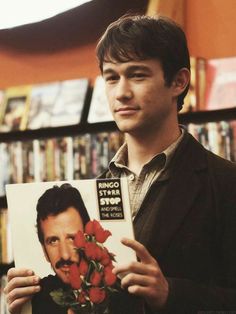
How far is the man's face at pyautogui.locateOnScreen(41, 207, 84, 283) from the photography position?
1126 millimetres

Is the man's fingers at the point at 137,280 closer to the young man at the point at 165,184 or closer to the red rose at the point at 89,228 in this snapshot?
the young man at the point at 165,184

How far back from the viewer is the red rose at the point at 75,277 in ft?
3.65

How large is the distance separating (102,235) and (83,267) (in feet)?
0.24

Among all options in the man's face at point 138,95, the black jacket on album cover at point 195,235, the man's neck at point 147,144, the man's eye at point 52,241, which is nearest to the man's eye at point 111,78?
the man's face at point 138,95

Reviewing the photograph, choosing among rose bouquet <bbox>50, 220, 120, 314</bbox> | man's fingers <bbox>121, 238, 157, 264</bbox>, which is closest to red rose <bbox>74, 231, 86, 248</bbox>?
rose bouquet <bbox>50, 220, 120, 314</bbox>

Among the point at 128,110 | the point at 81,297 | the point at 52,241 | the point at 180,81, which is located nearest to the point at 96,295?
the point at 81,297

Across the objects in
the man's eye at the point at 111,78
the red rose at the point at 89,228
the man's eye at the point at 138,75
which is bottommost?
the red rose at the point at 89,228

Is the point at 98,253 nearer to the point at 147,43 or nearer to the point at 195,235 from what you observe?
the point at 195,235

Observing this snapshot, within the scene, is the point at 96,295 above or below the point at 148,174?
below

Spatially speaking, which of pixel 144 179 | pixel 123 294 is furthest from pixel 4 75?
pixel 123 294

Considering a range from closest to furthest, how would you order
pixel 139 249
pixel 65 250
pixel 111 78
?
1. pixel 139 249
2. pixel 65 250
3. pixel 111 78

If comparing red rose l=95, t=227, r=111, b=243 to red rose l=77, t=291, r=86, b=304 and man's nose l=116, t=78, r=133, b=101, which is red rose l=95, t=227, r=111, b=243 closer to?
red rose l=77, t=291, r=86, b=304

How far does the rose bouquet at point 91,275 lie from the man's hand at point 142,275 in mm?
46

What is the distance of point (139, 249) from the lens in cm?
102
